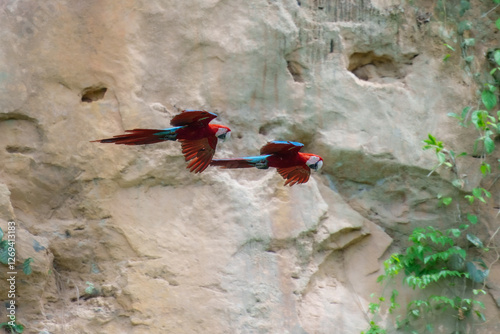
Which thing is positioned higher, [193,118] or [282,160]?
[193,118]

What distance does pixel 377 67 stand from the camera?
10.2 feet

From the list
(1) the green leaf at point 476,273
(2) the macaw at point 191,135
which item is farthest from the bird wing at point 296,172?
(1) the green leaf at point 476,273

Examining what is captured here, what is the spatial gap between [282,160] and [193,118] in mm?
299

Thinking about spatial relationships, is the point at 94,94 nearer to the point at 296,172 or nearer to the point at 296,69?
the point at 296,69

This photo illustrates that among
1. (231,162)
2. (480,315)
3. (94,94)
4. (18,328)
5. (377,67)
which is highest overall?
(231,162)

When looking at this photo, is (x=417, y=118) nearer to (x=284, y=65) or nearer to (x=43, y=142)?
(x=284, y=65)

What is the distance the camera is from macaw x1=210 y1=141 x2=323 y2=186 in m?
1.73

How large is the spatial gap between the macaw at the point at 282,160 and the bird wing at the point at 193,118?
0.41ft

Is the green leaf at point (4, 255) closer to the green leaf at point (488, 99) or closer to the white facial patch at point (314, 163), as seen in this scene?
the white facial patch at point (314, 163)

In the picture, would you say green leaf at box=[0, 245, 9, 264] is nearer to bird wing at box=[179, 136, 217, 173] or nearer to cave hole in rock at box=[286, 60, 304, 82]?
bird wing at box=[179, 136, 217, 173]

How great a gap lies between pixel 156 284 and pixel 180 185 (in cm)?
44

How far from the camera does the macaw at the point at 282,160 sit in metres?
1.73

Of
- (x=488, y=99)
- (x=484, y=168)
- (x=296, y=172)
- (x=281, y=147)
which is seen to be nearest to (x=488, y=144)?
(x=484, y=168)

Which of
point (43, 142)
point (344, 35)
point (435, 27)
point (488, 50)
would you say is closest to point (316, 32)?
point (344, 35)
